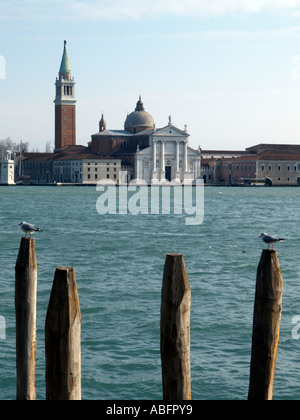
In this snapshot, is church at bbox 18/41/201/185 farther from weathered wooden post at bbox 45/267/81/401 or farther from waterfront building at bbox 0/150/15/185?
weathered wooden post at bbox 45/267/81/401

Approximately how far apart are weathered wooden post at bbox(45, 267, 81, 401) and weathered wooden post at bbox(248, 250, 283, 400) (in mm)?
916

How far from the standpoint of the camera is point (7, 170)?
260ft

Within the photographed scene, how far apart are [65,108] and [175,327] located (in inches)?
3154

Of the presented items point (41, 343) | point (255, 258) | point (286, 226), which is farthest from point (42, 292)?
point (286, 226)

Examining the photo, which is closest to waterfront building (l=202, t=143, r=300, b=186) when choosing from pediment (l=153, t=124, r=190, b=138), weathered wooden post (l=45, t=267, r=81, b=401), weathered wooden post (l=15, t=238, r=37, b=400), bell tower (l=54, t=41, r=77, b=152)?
pediment (l=153, t=124, r=190, b=138)

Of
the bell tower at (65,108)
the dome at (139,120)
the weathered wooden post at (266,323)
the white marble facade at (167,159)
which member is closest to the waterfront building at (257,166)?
the white marble facade at (167,159)

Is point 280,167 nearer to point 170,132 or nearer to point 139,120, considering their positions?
point 170,132

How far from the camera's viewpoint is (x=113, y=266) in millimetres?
13797

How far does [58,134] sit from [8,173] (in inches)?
313

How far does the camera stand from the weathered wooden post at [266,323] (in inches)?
142

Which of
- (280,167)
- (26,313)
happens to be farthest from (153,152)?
(26,313)

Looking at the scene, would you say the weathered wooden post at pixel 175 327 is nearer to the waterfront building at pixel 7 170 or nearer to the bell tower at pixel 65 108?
the waterfront building at pixel 7 170

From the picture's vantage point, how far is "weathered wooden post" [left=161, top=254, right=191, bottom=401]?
3.67 m
